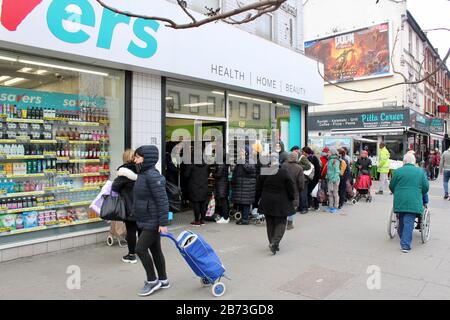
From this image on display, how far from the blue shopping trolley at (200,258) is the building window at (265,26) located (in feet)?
25.2

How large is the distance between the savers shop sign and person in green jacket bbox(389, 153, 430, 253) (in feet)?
56.8

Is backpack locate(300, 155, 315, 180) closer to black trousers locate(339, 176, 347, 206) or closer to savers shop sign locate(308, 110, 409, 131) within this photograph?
black trousers locate(339, 176, 347, 206)

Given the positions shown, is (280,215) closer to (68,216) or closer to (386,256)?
(386,256)

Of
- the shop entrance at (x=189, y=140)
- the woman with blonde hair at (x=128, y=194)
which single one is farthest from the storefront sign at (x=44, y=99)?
the shop entrance at (x=189, y=140)

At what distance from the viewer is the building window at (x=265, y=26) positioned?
1077 centimetres

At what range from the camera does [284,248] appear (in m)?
6.62

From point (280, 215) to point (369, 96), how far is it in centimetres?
2073

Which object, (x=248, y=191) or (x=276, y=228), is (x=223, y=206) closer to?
(x=248, y=191)

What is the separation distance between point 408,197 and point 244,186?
335 centimetres

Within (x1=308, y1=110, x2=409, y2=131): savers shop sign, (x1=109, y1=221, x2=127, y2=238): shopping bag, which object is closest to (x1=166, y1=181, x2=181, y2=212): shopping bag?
(x1=109, y1=221, x2=127, y2=238): shopping bag

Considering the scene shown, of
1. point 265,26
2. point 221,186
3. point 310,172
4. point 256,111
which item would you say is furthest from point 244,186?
point 265,26

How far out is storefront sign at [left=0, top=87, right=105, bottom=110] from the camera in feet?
19.7

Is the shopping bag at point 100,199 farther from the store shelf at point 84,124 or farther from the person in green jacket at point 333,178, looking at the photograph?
the person in green jacket at point 333,178

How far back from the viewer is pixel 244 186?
28.2 feet
